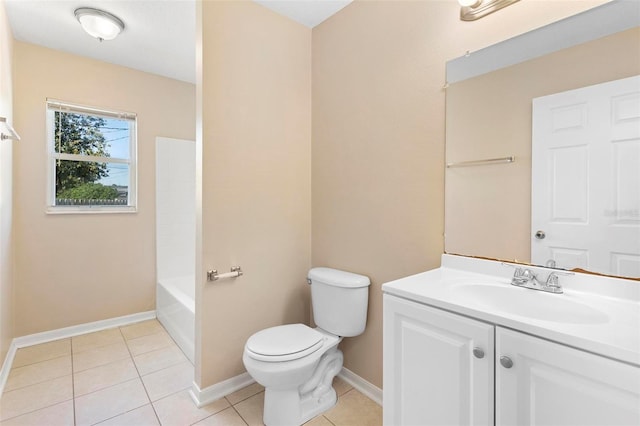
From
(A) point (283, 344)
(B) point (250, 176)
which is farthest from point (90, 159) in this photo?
(A) point (283, 344)

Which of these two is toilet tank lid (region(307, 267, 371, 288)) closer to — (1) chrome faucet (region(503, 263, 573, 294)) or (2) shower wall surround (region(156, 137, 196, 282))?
(1) chrome faucet (region(503, 263, 573, 294))

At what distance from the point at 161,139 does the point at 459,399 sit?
3.28 m

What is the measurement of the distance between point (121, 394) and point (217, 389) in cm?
62

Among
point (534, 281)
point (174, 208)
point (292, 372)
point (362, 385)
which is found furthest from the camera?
point (174, 208)

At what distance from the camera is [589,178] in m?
1.11

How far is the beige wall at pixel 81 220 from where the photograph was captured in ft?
8.18

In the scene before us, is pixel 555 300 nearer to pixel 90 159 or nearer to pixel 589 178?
pixel 589 178

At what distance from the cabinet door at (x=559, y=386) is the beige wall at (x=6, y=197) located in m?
2.82

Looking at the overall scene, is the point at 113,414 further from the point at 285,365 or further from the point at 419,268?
the point at 419,268

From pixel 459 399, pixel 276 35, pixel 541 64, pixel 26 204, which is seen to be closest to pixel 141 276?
pixel 26 204

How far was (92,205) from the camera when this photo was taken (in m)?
2.80

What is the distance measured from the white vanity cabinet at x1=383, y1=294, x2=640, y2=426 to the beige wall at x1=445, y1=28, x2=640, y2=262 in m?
0.53

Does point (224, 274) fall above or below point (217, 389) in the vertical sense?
above

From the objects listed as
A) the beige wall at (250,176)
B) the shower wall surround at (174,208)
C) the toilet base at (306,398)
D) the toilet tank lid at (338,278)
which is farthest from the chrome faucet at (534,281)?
the shower wall surround at (174,208)
